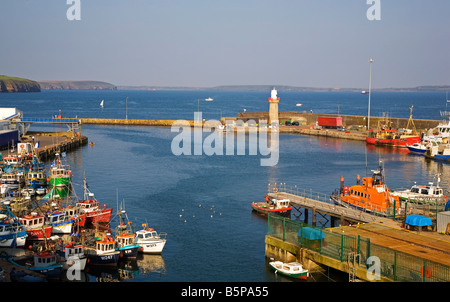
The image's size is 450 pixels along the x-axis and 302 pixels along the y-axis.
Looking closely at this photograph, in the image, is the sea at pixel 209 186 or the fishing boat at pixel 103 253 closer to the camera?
the fishing boat at pixel 103 253

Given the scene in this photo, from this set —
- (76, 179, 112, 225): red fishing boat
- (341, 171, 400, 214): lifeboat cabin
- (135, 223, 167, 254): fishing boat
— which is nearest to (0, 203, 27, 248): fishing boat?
(76, 179, 112, 225): red fishing boat

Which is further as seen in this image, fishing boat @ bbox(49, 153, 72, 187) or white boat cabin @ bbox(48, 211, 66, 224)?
fishing boat @ bbox(49, 153, 72, 187)

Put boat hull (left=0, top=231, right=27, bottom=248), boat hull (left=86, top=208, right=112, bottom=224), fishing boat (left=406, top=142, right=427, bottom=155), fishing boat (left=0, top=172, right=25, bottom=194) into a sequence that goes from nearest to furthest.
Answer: boat hull (left=0, top=231, right=27, bottom=248)
boat hull (left=86, top=208, right=112, bottom=224)
fishing boat (left=0, top=172, right=25, bottom=194)
fishing boat (left=406, top=142, right=427, bottom=155)

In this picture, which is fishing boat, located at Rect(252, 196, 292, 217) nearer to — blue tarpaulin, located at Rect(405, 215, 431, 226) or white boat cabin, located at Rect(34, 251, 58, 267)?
blue tarpaulin, located at Rect(405, 215, 431, 226)

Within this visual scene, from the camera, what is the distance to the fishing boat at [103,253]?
30766 mm

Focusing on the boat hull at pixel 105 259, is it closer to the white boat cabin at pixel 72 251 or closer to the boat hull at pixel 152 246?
the white boat cabin at pixel 72 251

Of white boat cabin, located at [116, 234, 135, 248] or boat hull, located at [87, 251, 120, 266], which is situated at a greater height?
white boat cabin, located at [116, 234, 135, 248]

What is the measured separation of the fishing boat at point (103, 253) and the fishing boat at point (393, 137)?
6376 centimetres

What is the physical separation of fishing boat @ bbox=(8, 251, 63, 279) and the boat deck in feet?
Result: 49.7

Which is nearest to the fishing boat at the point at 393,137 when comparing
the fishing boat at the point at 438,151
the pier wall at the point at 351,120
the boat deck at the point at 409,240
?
the pier wall at the point at 351,120

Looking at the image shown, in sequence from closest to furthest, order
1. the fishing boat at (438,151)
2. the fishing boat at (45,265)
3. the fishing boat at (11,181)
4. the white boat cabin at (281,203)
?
1. the fishing boat at (45,265)
2. the white boat cabin at (281,203)
3. the fishing boat at (11,181)
4. the fishing boat at (438,151)

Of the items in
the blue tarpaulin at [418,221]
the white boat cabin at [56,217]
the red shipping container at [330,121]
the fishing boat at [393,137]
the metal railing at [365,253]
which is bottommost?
the white boat cabin at [56,217]

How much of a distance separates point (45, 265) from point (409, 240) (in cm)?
1920

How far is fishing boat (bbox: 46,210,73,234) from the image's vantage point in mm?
36188
